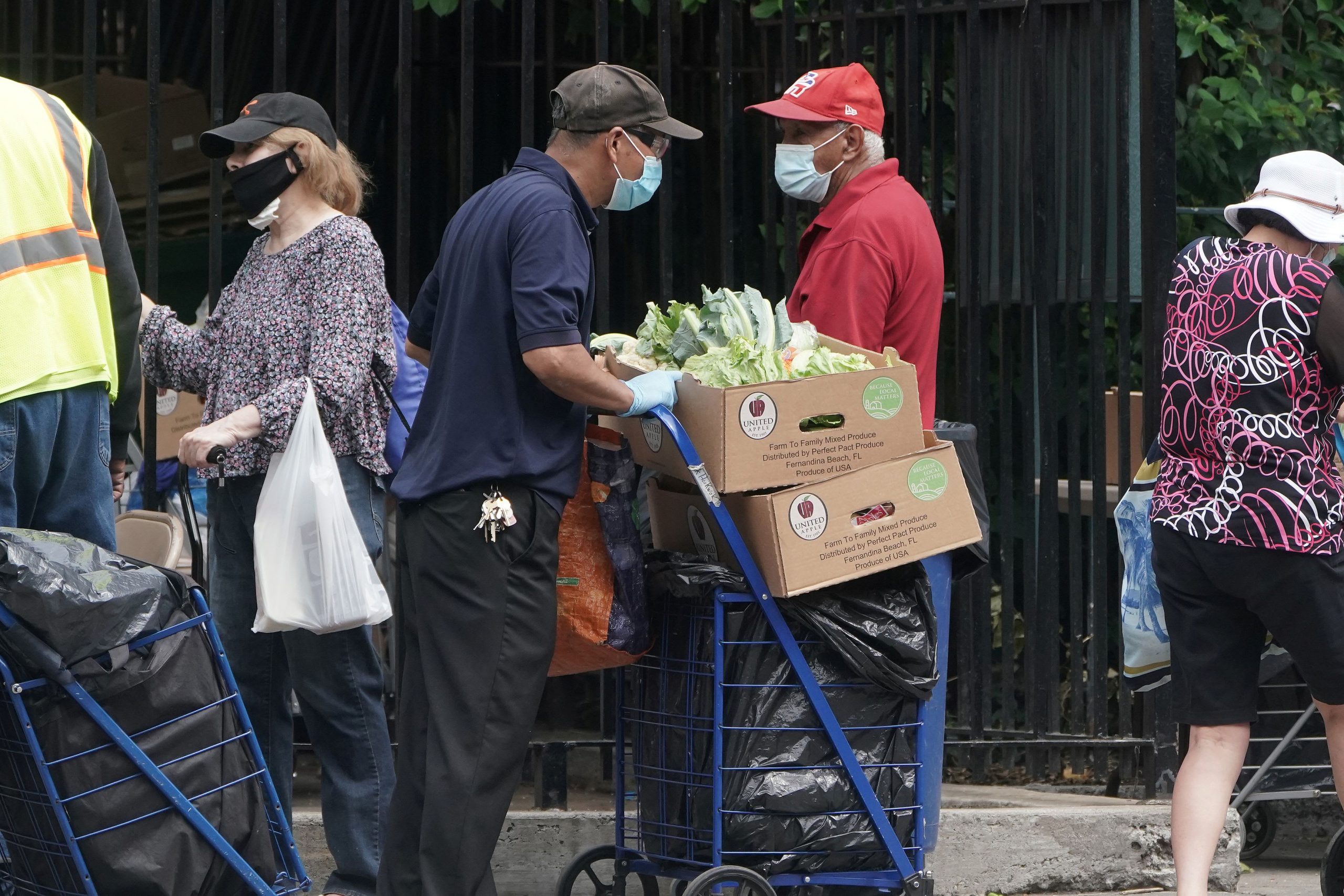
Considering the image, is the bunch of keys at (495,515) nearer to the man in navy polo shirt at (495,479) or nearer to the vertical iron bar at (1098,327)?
the man in navy polo shirt at (495,479)

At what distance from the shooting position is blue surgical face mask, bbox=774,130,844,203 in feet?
14.0

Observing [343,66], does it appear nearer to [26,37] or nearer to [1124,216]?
[26,37]

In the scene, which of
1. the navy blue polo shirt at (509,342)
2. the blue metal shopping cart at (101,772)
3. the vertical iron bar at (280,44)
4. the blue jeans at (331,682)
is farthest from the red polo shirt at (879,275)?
the blue metal shopping cart at (101,772)

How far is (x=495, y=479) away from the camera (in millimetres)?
3307

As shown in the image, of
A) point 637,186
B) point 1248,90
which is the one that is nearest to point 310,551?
point 637,186

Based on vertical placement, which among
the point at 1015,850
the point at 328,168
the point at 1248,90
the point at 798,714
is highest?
the point at 1248,90

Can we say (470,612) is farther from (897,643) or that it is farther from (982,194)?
(982,194)

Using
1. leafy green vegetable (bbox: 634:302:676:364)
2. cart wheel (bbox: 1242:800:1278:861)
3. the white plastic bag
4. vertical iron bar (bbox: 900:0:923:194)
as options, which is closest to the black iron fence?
vertical iron bar (bbox: 900:0:923:194)

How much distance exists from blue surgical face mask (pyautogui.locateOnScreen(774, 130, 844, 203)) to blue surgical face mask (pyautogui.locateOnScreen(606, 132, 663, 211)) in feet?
2.72

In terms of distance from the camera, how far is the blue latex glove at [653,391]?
11.0ft

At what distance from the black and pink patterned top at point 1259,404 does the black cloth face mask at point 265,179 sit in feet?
7.04

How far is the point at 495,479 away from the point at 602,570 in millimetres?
384

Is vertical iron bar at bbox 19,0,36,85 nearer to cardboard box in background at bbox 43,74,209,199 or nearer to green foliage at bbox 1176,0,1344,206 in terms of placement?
cardboard box in background at bbox 43,74,209,199

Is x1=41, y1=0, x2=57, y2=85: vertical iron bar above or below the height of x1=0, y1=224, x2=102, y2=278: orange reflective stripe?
above
